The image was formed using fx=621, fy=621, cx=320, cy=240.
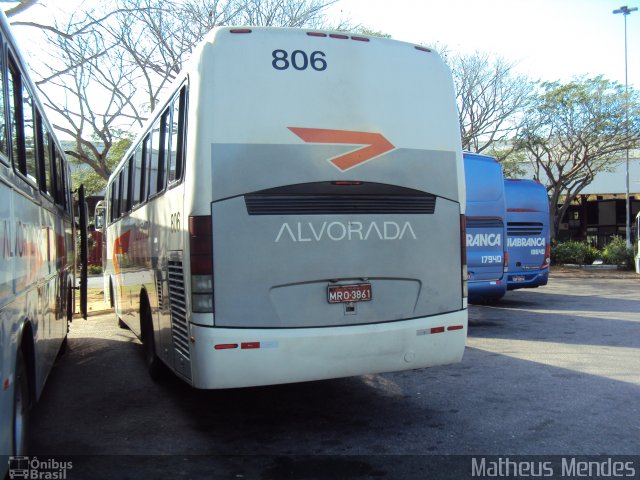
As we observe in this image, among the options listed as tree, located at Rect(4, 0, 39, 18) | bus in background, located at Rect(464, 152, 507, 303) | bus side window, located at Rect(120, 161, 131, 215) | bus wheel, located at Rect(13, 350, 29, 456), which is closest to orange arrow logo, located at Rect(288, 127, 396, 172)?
bus wheel, located at Rect(13, 350, 29, 456)

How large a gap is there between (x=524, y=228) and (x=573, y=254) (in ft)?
47.9

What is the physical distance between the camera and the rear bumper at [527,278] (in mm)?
15148

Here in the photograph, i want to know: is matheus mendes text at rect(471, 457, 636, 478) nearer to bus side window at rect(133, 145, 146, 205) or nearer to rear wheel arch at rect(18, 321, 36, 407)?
rear wheel arch at rect(18, 321, 36, 407)

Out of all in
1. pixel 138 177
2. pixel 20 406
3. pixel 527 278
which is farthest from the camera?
pixel 527 278

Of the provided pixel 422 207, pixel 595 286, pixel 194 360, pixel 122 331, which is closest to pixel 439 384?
pixel 422 207

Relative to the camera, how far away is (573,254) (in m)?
28.4

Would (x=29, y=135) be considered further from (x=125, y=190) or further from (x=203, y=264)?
(x=125, y=190)

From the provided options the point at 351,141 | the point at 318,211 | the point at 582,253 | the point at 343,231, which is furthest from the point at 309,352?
the point at 582,253

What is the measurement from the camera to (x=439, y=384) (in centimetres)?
701

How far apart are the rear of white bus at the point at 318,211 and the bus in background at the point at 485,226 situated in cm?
707

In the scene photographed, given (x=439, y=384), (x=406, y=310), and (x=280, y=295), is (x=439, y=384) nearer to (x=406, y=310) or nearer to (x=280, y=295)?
(x=406, y=310)

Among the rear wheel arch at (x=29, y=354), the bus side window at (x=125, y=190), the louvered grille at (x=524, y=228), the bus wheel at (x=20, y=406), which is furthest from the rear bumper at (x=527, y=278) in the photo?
the bus wheel at (x=20, y=406)

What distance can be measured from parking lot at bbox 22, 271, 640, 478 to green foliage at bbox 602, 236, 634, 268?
1892cm

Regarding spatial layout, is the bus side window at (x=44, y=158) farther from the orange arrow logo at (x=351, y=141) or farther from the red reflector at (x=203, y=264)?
the orange arrow logo at (x=351, y=141)
